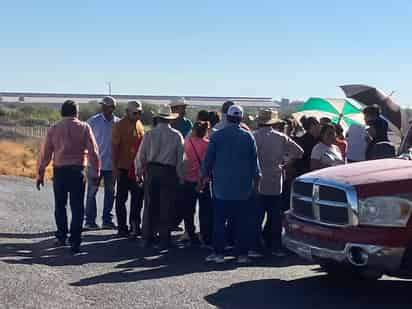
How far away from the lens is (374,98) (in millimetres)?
14055

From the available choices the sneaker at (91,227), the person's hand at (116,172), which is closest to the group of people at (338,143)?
the person's hand at (116,172)

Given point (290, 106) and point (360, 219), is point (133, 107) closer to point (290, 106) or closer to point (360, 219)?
point (360, 219)

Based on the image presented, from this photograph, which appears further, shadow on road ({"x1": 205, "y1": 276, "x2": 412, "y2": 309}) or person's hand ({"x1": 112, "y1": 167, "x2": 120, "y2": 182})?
person's hand ({"x1": 112, "y1": 167, "x2": 120, "y2": 182})

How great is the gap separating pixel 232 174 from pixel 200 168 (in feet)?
2.77

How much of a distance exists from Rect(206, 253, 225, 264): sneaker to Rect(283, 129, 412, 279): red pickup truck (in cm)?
149

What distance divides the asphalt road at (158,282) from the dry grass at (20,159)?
1511 centimetres

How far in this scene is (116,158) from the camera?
12.0 meters

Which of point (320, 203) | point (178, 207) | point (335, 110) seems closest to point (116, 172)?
point (178, 207)

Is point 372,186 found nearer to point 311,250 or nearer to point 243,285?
point 311,250

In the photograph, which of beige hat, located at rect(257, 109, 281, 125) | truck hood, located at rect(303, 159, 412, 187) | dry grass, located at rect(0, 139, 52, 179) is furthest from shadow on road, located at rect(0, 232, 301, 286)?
dry grass, located at rect(0, 139, 52, 179)

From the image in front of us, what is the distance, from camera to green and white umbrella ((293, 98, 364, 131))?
14.6 meters

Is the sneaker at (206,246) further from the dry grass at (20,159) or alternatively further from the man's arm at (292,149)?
the dry grass at (20,159)

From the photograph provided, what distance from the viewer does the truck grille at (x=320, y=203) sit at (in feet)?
27.1

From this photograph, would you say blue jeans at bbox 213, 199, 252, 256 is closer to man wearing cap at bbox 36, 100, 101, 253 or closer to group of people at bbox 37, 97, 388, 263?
group of people at bbox 37, 97, 388, 263
